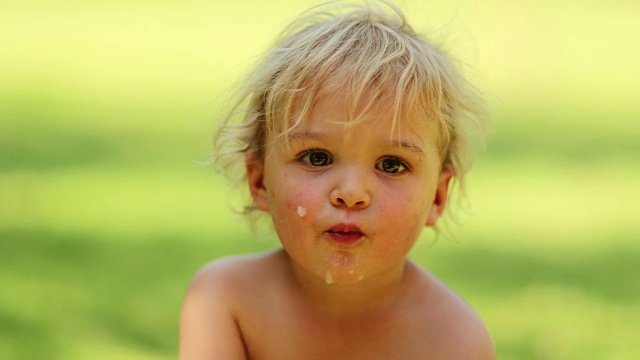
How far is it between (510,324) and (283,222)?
1.21 m

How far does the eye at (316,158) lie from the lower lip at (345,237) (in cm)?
15

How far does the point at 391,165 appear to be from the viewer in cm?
252

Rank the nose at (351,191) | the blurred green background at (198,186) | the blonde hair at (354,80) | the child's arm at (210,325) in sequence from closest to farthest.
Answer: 1. the nose at (351,191)
2. the blonde hair at (354,80)
3. the child's arm at (210,325)
4. the blurred green background at (198,186)

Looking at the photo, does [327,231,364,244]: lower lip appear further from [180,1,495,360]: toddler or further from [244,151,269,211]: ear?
[244,151,269,211]: ear

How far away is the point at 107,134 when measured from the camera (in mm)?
5438

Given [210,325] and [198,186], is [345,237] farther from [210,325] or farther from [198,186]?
[198,186]

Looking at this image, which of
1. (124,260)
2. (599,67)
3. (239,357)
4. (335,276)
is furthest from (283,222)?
(599,67)

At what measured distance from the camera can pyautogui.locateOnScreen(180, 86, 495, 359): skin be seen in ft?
8.05

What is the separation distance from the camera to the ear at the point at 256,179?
2.71 m

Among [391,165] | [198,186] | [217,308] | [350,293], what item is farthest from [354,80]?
[198,186]

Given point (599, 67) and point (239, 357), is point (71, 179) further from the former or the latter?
point (599, 67)

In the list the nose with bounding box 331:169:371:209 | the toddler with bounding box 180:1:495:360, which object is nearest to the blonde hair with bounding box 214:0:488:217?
the toddler with bounding box 180:1:495:360

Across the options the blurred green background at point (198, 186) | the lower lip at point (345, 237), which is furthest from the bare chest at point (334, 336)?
the blurred green background at point (198, 186)

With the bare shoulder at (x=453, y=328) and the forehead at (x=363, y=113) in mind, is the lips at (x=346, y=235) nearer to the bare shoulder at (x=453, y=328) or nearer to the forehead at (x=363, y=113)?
the forehead at (x=363, y=113)
